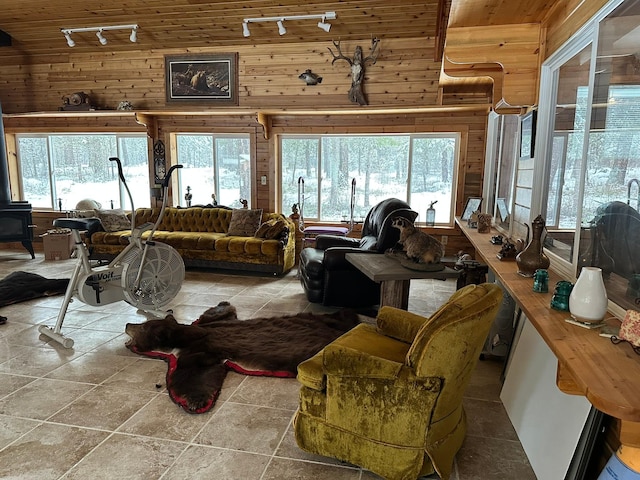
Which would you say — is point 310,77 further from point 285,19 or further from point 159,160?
point 159,160

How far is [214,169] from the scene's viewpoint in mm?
7418

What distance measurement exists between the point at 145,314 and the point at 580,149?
3.93 metres

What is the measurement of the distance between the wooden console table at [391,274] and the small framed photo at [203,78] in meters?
4.22

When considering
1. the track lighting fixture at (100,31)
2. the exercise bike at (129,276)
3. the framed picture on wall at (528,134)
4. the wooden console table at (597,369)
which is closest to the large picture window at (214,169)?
the track lighting fixture at (100,31)

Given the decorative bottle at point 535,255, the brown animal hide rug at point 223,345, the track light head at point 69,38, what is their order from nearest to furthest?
the decorative bottle at point 535,255 → the brown animal hide rug at point 223,345 → the track light head at point 69,38

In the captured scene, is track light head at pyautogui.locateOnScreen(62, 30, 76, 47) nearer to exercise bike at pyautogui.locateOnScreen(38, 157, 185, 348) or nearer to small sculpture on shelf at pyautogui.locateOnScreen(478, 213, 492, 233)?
exercise bike at pyautogui.locateOnScreen(38, 157, 185, 348)

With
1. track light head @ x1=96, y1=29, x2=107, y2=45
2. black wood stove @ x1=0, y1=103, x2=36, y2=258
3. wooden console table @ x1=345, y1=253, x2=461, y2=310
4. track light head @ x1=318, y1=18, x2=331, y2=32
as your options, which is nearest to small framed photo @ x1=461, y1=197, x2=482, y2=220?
wooden console table @ x1=345, y1=253, x2=461, y2=310

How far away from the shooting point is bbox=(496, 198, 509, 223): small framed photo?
14.5ft

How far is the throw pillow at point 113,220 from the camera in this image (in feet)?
22.1

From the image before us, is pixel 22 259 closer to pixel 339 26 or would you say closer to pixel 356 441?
pixel 339 26

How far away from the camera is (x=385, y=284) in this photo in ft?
11.7

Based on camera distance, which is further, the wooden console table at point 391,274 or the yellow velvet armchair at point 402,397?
the wooden console table at point 391,274

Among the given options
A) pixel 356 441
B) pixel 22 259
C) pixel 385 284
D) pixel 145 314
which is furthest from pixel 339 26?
pixel 22 259

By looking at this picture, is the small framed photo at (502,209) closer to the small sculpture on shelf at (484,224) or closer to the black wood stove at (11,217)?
the small sculpture on shelf at (484,224)
